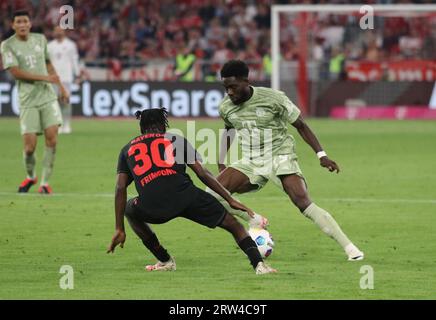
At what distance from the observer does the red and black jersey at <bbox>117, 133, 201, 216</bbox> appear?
9984 millimetres

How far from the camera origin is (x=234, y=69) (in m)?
10.8

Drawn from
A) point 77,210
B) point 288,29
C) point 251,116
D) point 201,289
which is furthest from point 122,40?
point 201,289

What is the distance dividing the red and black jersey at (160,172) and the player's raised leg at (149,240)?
0.81ft

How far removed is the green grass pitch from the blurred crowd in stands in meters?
11.6

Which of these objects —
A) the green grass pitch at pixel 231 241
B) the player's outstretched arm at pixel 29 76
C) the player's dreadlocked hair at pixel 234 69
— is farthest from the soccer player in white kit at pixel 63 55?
the player's dreadlocked hair at pixel 234 69

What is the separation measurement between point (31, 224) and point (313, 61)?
20894 millimetres

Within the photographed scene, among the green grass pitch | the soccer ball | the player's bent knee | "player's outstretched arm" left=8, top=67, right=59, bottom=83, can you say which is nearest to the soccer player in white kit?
the green grass pitch

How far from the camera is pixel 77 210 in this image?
15.0 m

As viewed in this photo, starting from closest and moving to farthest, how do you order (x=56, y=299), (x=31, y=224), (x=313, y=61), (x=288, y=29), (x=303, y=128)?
(x=56, y=299) → (x=303, y=128) → (x=31, y=224) → (x=313, y=61) → (x=288, y=29)

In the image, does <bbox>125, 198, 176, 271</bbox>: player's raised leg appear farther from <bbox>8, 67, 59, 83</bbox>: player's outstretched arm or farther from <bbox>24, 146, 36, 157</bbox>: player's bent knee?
<bbox>24, 146, 36, 157</bbox>: player's bent knee

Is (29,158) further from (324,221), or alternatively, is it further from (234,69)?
(324,221)

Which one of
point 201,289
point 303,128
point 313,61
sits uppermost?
point 303,128

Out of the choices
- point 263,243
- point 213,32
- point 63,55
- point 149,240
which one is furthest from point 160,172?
point 213,32

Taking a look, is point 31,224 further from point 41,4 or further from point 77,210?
point 41,4
